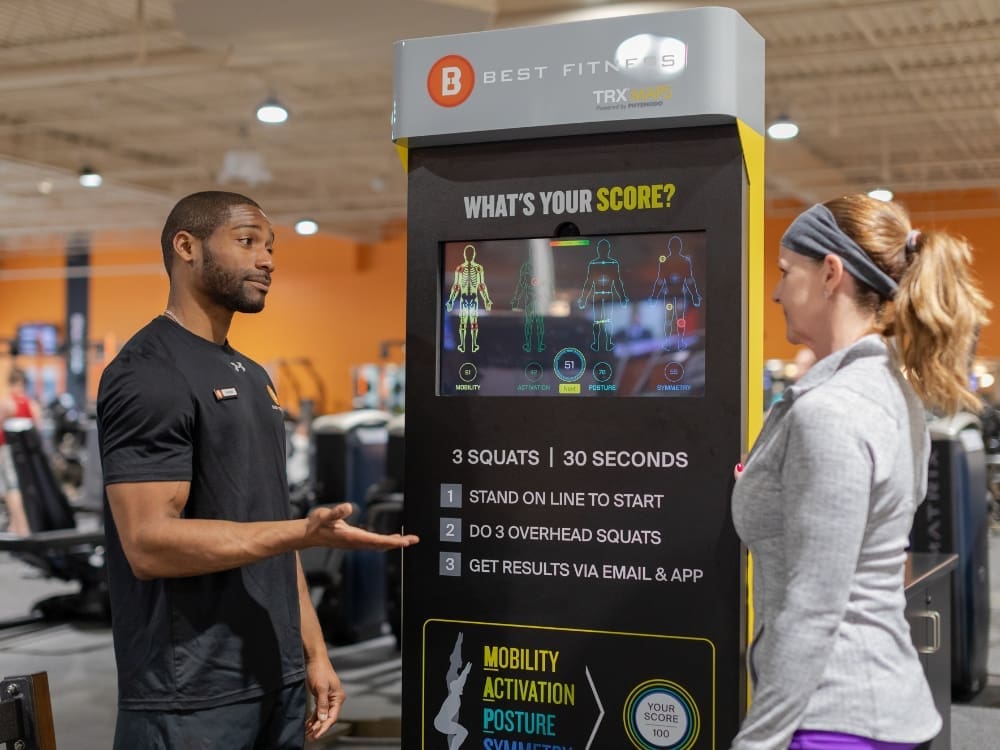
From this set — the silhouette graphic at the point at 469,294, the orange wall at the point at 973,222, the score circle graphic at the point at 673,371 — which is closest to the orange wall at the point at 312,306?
the orange wall at the point at 973,222

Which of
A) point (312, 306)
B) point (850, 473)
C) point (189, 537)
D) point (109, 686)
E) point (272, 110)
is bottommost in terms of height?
point (109, 686)

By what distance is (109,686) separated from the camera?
5305 millimetres

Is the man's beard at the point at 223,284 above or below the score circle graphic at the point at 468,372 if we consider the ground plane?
above

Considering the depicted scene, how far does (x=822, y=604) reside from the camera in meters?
1.47

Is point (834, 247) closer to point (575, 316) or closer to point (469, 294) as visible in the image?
point (575, 316)

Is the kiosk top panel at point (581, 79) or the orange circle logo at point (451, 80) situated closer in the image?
the kiosk top panel at point (581, 79)

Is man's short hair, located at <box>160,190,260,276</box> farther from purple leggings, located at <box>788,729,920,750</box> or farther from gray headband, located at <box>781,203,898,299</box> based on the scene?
purple leggings, located at <box>788,729,920,750</box>

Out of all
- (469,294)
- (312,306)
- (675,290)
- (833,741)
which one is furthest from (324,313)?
(833,741)

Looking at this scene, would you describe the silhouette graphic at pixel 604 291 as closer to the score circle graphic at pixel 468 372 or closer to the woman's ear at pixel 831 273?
the score circle graphic at pixel 468 372

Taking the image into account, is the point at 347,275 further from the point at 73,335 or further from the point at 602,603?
the point at 602,603

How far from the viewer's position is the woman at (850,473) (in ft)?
4.84

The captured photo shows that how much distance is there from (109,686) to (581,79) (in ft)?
14.2

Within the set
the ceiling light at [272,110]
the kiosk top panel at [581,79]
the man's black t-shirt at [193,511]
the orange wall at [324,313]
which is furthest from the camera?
the orange wall at [324,313]

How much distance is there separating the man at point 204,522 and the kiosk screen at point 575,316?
388 mm
